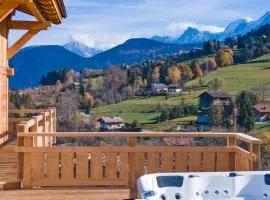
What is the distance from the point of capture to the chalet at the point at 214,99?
78.9 metres

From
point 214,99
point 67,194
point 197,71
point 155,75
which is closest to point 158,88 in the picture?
point 155,75

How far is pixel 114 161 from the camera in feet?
25.0

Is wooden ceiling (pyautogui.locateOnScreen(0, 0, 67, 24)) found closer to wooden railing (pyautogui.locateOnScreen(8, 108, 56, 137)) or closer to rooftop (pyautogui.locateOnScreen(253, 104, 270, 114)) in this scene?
wooden railing (pyautogui.locateOnScreen(8, 108, 56, 137))

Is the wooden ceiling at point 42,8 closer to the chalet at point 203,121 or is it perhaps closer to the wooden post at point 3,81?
the wooden post at point 3,81

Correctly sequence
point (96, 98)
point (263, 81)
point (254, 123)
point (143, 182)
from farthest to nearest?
point (263, 81)
point (96, 98)
point (254, 123)
point (143, 182)

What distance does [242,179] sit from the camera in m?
6.25

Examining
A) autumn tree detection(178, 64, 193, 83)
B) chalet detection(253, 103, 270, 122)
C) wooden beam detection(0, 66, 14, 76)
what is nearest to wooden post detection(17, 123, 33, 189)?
wooden beam detection(0, 66, 14, 76)

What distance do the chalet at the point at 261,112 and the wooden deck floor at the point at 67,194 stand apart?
70031mm

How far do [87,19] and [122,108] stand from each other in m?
15.2

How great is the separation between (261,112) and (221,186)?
73.4 meters

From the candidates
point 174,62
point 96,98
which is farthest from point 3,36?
point 174,62

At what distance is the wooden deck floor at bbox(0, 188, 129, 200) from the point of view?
22.6 feet

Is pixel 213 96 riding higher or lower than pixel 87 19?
lower

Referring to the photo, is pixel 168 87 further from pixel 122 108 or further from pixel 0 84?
pixel 0 84
